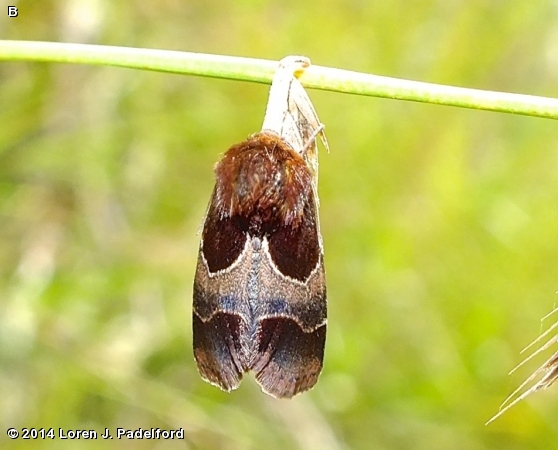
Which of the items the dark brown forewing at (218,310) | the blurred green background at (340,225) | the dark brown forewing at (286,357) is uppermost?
the blurred green background at (340,225)

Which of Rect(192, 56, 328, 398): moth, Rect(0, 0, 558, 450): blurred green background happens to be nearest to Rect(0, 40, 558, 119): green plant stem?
Rect(192, 56, 328, 398): moth

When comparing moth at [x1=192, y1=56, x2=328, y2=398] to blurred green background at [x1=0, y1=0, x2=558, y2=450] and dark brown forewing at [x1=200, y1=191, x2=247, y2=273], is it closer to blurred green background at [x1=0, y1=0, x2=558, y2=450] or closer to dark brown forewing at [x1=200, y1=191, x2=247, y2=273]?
dark brown forewing at [x1=200, y1=191, x2=247, y2=273]

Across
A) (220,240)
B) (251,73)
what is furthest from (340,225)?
(251,73)

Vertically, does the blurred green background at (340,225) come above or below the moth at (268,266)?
above

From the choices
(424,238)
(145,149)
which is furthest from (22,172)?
(424,238)

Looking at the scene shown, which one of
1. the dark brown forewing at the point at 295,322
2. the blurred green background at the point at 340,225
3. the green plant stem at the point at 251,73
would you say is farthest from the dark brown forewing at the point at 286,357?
the blurred green background at the point at 340,225

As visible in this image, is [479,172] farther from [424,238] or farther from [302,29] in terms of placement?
[302,29]

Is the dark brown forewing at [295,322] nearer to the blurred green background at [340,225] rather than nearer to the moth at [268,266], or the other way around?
the moth at [268,266]

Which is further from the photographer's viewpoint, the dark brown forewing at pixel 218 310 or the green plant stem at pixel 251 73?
the dark brown forewing at pixel 218 310
